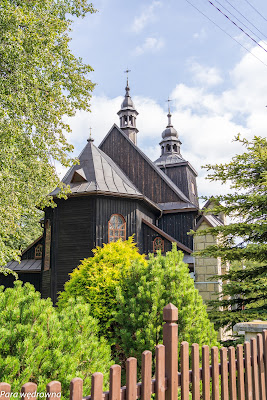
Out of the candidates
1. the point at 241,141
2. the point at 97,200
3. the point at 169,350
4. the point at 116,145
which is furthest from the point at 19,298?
the point at 116,145

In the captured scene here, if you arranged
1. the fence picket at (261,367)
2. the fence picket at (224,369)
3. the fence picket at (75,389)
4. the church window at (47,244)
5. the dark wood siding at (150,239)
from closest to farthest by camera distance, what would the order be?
the fence picket at (75,389)
the fence picket at (224,369)
the fence picket at (261,367)
the church window at (47,244)
the dark wood siding at (150,239)

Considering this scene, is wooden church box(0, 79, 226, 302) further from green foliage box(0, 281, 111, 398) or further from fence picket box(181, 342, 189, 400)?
fence picket box(181, 342, 189, 400)

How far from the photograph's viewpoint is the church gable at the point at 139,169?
69.5 feet

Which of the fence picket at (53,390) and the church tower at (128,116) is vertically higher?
the church tower at (128,116)

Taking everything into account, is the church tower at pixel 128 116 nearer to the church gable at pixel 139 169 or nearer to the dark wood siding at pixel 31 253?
the church gable at pixel 139 169

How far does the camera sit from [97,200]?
1639 centimetres

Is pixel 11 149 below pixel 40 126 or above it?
below

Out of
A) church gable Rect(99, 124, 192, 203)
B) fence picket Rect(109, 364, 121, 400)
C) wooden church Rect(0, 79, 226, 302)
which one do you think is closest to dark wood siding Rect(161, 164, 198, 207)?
church gable Rect(99, 124, 192, 203)

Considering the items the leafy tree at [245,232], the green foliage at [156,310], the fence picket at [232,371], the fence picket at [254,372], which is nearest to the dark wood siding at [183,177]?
the leafy tree at [245,232]

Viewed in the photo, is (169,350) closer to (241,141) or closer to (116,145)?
(241,141)

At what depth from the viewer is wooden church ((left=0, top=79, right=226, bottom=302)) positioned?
1619 cm

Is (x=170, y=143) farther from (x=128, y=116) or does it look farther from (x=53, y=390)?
(x=53, y=390)

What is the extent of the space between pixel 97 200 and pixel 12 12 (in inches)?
348

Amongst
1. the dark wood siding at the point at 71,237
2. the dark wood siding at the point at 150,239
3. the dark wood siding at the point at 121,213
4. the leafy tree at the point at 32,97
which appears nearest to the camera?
the leafy tree at the point at 32,97
